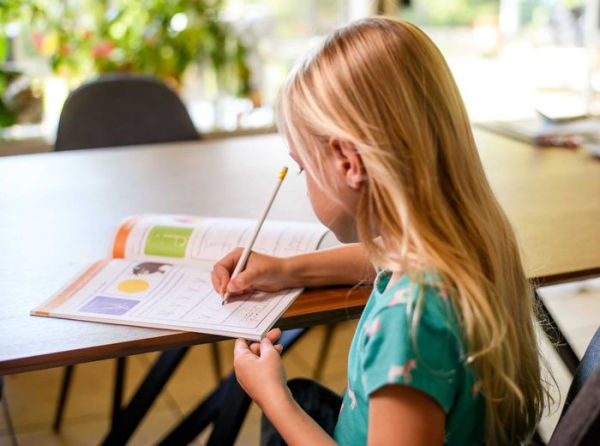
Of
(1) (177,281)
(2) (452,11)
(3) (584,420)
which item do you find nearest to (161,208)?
(1) (177,281)

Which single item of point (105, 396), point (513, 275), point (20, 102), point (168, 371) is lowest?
point (105, 396)

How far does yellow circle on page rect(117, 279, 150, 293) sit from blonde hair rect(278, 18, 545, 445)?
333 millimetres

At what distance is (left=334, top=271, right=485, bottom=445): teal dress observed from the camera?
772 millimetres

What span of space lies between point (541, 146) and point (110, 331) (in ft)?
4.23

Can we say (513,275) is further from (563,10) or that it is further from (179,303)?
(563,10)

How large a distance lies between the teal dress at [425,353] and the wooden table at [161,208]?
0.78ft

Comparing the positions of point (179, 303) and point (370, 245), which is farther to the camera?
point (179, 303)

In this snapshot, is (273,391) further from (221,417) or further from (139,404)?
(139,404)

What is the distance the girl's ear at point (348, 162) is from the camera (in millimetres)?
841

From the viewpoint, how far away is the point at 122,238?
121 cm

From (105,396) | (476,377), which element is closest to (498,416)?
(476,377)

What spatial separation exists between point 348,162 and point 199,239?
1.35 ft

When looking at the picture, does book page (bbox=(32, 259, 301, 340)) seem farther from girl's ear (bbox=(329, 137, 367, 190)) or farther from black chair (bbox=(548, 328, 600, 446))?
black chair (bbox=(548, 328, 600, 446))

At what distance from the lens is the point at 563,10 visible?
392 cm
